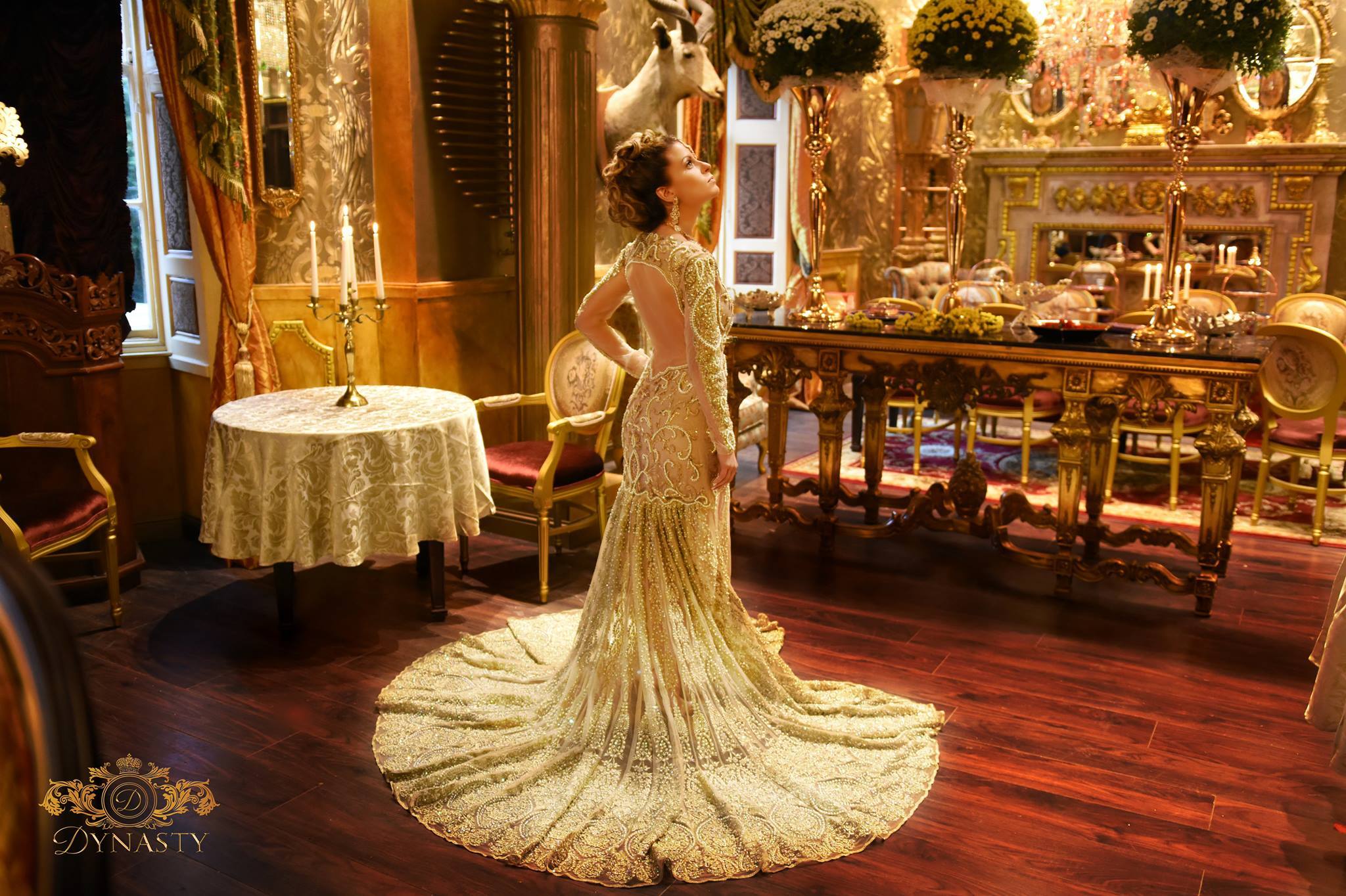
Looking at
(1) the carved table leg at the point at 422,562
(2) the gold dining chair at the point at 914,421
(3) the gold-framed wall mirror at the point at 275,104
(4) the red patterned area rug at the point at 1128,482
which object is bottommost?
(4) the red patterned area rug at the point at 1128,482

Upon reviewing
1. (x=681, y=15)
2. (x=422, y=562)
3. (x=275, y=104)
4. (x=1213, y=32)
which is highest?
(x=681, y=15)

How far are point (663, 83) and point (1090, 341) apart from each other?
95.6 inches

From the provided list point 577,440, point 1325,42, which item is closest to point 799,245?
point 577,440

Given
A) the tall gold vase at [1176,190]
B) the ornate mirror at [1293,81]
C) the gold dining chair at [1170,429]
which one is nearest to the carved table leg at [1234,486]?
the tall gold vase at [1176,190]

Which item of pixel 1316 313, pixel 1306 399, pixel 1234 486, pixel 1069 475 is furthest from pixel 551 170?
pixel 1316 313

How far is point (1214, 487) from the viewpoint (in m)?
3.98

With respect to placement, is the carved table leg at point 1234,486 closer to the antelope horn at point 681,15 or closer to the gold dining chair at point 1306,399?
the gold dining chair at point 1306,399

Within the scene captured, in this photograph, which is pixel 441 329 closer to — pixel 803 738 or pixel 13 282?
pixel 13 282

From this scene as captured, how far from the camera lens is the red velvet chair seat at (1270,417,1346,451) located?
16.1ft

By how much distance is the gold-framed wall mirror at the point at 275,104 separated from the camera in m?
4.41

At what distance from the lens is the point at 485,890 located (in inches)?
93.4

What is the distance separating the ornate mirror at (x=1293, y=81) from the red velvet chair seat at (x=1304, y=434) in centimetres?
413

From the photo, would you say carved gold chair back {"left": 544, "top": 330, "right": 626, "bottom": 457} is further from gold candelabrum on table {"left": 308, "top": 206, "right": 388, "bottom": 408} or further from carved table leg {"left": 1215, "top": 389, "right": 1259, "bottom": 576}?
carved table leg {"left": 1215, "top": 389, "right": 1259, "bottom": 576}

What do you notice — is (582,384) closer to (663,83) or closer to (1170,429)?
(663,83)
